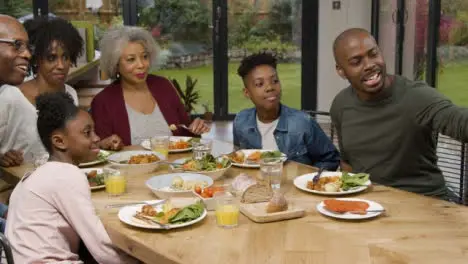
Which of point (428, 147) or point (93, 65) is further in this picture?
point (93, 65)

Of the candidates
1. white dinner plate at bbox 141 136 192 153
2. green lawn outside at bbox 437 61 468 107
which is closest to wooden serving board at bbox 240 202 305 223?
white dinner plate at bbox 141 136 192 153

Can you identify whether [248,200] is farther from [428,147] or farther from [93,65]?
[93,65]

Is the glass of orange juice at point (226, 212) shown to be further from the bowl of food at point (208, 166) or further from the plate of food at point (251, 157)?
the plate of food at point (251, 157)

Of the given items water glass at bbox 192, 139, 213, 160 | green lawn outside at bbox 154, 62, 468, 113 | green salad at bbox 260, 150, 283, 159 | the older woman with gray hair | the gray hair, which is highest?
the gray hair

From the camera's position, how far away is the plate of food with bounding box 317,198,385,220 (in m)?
2.01

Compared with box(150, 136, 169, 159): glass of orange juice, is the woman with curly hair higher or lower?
higher

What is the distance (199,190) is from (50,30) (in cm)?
160

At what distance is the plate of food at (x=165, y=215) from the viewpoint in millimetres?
1958

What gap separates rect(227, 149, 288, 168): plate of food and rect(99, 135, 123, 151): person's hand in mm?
639

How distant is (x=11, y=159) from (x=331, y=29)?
19.9 ft

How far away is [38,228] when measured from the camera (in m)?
2.04

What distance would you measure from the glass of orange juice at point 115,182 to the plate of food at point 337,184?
658 mm

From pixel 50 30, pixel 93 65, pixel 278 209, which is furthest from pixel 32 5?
pixel 278 209

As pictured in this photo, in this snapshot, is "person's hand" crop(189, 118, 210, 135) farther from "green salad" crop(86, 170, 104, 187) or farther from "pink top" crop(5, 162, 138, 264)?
"pink top" crop(5, 162, 138, 264)
